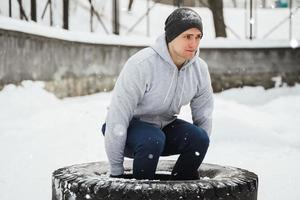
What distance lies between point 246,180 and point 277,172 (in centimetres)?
315

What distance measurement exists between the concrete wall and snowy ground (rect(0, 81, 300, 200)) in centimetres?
35

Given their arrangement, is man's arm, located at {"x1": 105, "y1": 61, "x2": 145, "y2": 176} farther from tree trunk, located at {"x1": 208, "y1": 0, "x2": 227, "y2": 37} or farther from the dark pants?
tree trunk, located at {"x1": 208, "y1": 0, "x2": 227, "y2": 37}

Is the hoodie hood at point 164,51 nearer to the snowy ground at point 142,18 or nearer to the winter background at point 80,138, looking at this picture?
the winter background at point 80,138

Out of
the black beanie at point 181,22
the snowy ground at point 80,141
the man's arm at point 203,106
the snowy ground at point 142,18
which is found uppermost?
the snowy ground at point 142,18

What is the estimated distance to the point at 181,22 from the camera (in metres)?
2.93

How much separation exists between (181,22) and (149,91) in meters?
0.39

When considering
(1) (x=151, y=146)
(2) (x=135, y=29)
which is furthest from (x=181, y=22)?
(2) (x=135, y=29)

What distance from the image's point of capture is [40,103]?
8.80m

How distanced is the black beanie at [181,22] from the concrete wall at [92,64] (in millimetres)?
5525

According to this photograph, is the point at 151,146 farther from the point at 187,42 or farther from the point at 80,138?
the point at 80,138

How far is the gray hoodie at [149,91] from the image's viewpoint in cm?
290

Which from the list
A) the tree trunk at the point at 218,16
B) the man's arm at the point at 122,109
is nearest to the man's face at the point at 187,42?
the man's arm at the point at 122,109

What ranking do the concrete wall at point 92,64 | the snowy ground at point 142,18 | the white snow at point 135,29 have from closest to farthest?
the concrete wall at point 92,64, the white snow at point 135,29, the snowy ground at point 142,18

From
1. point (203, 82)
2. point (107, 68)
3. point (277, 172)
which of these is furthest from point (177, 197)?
point (107, 68)
